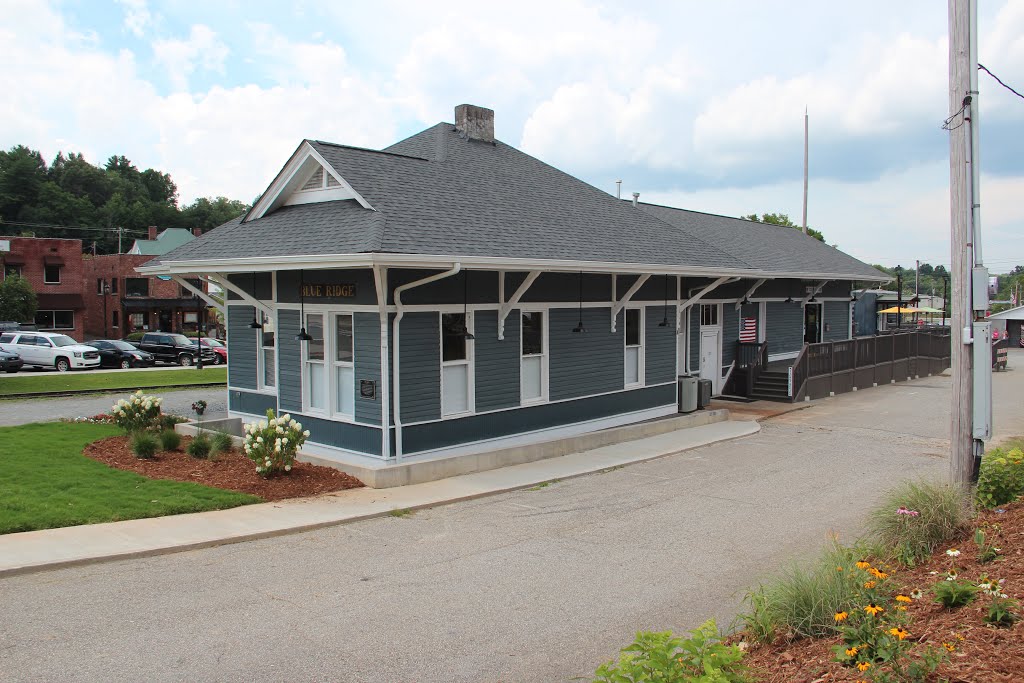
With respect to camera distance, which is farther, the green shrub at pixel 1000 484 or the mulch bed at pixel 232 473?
the mulch bed at pixel 232 473

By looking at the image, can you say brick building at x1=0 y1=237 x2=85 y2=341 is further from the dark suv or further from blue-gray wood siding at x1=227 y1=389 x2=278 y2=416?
blue-gray wood siding at x1=227 y1=389 x2=278 y2=416

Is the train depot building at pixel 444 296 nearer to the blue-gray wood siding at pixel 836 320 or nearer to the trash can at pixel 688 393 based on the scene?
the trash can at pixel 688 393

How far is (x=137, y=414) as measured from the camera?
15.7m

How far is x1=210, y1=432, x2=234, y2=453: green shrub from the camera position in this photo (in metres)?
13.9

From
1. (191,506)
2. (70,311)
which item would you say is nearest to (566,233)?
(191,506)

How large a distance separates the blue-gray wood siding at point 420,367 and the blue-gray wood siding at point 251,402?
420 cm

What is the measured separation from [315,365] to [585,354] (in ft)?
19.0

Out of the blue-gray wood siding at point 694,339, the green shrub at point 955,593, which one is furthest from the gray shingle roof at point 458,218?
the green shrub at point 955,593

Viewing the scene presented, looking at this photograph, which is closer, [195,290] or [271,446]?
[271,446]

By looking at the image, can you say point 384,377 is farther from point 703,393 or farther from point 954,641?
point 703,393

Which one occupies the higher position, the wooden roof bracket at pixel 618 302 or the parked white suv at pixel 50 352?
the wooden roof bracket at pixel 618 302

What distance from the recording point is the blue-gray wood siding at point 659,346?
→ 62.9 feet

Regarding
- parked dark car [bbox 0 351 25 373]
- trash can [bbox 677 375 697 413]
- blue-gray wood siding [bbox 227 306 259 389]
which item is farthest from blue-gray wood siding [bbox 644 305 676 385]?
parked dark car [bbox 0 351 25 373]

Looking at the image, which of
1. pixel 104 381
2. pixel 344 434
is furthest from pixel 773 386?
pixel 104 381
